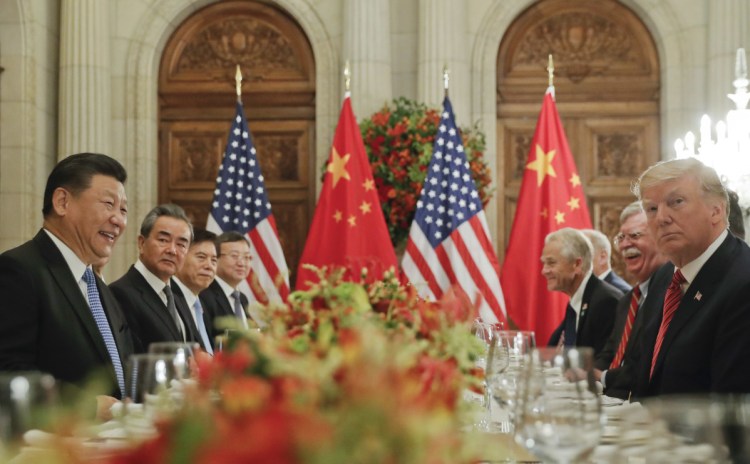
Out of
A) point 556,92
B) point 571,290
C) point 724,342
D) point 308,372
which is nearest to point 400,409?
point 308,372

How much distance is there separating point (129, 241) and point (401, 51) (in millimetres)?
3098

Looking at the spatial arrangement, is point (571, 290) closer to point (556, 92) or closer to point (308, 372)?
point (556, 92)

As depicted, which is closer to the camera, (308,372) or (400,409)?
(400,409)

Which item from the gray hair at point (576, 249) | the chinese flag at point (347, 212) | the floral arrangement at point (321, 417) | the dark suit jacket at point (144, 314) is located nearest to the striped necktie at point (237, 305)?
the chinese flag at point (347, 212)

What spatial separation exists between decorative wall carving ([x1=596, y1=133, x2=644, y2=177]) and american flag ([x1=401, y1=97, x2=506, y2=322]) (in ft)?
6.24

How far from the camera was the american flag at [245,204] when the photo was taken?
26.8 feet

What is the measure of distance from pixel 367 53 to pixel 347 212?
1.63 meters

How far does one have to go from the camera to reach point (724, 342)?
3.11 m

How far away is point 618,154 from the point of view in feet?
30.5

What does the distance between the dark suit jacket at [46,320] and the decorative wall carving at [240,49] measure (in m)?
6.13

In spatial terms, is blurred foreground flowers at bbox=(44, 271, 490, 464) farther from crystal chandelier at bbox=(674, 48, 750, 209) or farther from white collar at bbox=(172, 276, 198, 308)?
crystal chandelier at bbox=(674, 48, 750, 209)

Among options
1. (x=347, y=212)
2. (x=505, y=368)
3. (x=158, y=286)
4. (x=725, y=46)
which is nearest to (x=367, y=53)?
(x=347, y=212)

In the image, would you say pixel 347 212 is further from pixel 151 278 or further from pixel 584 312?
pixel 151 278

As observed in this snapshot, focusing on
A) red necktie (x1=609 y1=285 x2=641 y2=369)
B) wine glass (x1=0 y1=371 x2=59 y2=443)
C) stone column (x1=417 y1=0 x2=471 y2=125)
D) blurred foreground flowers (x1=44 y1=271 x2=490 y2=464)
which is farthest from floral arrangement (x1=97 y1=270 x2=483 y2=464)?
stone column (x1=417 y1=0 x2=471 y2=125)
